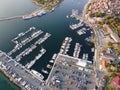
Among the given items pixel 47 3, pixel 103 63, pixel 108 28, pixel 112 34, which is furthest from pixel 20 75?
pixel 47 3

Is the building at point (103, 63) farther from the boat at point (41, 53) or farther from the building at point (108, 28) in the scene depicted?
the boat at point (41, 53)

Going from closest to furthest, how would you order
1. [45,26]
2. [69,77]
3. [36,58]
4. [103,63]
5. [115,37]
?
[69,77], [103,63], [36,58], [115,37], [45,26]

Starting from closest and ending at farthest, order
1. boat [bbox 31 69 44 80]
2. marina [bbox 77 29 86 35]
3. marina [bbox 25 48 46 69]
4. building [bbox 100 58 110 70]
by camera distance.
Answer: boat [bbox 31 69 44 80] → building [bbox 100 58 110 70] → marina [bbox 25 48 46 69] → marina [bbox 77 29 86 35]

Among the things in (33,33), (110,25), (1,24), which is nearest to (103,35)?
(110,25)

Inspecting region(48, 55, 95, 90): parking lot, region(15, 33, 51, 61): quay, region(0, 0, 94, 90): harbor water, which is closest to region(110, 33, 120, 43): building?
region(0, 0, 94, 90): harbor water

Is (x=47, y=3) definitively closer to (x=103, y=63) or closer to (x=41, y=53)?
(x=41, y=53)

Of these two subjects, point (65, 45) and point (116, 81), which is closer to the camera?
point (116, 81)

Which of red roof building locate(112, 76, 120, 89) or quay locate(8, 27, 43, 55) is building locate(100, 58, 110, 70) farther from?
quay locate(8, 27, 43, 55)

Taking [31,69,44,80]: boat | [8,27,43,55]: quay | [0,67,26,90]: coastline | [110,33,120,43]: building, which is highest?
[110,33,120,43]: building

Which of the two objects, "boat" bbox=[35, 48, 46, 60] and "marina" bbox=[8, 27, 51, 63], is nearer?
"boat" bbox=[35, 48, 46, 60]
